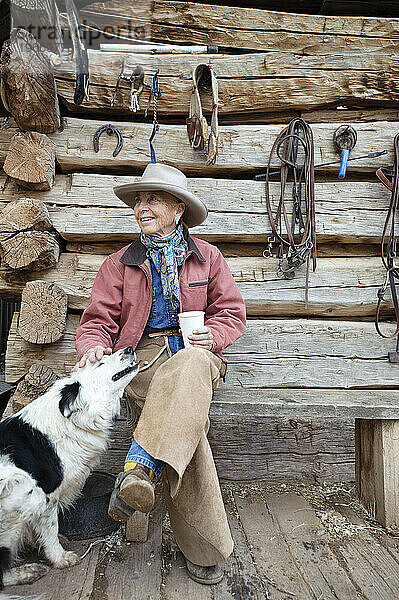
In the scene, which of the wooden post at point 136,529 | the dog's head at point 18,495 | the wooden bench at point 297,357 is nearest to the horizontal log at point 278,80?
the wooden bench at point 297,357

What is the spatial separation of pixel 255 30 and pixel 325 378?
2.64m

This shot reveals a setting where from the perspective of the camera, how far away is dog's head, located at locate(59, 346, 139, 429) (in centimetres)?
244

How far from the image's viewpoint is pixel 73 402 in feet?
7.99

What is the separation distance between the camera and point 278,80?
12.3ft

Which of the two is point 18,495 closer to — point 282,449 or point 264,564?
point 264,564

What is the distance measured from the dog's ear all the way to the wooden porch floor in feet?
2.42

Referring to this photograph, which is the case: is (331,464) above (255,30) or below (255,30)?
below

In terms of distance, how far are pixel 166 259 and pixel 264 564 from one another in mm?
1645

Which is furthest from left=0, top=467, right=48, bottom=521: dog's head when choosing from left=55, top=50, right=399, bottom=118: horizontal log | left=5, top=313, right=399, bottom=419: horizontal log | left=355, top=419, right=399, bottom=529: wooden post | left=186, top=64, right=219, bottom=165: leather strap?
left=55, top=50, right=399, bottom=118: horizontal log

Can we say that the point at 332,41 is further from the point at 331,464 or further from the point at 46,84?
the point at 331,464

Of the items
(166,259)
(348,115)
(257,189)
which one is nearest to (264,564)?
(166,259)

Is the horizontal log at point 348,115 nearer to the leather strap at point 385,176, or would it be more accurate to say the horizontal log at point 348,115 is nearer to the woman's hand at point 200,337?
the leather strap at point 385,176

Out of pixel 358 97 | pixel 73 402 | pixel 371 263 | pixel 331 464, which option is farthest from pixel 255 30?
→ pixel 331 464

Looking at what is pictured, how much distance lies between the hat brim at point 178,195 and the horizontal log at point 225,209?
0.42 metres
